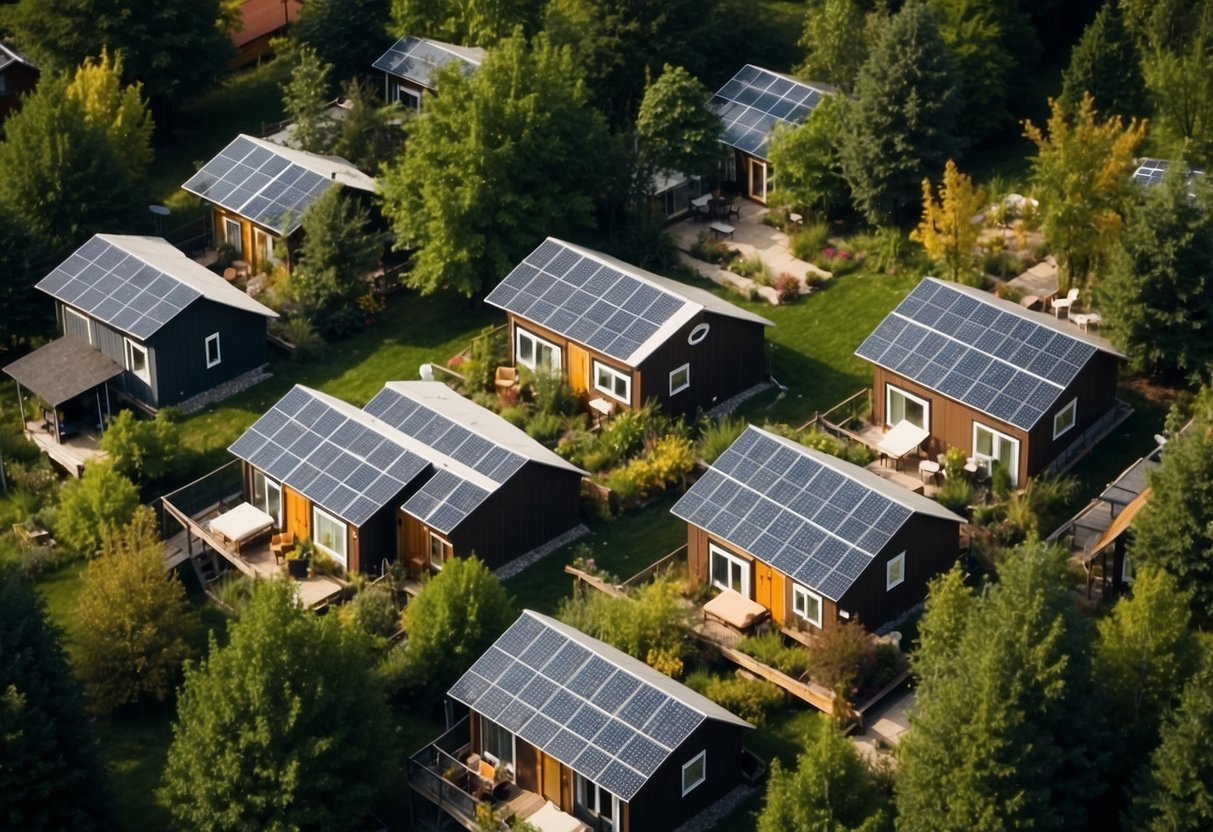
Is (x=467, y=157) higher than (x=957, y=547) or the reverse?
higher

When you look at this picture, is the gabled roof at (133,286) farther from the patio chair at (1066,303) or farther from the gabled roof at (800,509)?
the patio chair at (1066,303)

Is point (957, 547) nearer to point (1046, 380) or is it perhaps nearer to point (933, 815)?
point (1046, 380)

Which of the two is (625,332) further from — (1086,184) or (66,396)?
(66,396)

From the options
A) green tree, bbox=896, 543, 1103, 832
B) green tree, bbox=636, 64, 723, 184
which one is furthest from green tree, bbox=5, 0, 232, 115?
green tree, bbox=896, 543, 1103, 832

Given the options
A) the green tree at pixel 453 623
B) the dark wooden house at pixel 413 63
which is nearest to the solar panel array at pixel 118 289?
the dark wooden house at pixel 413 63

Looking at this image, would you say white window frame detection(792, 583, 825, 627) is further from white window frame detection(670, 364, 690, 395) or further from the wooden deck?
the wooden deck

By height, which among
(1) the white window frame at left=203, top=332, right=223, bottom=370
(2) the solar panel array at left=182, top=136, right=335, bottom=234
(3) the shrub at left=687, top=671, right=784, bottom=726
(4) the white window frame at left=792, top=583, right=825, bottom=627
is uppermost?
(2) the solar panel array at left=182, top=136, right=335, bottom=234

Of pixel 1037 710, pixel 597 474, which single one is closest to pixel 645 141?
pixel 597 474
